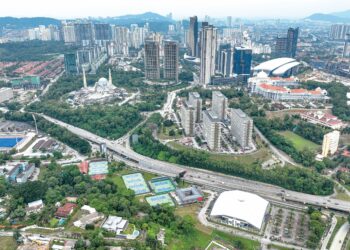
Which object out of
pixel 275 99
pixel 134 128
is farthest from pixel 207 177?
pixel 275 99

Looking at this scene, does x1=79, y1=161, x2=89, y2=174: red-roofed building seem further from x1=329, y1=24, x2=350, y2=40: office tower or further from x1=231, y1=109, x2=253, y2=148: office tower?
x1=329, y1=24, x2=350, y2=40: office tower

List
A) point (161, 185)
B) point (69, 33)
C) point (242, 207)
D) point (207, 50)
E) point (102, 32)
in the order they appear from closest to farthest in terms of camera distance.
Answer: point (242, 207) < point (161, 185) < point (207, 50) < point (69, 33) < point (102, 32)

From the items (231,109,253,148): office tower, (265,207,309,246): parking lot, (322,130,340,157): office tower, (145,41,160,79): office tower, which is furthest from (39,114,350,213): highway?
(145,41,160,79): office tower

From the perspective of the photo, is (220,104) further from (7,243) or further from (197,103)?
(7,243)

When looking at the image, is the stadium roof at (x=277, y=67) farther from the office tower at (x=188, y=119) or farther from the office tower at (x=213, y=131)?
the office tower at (x=213, y=131)

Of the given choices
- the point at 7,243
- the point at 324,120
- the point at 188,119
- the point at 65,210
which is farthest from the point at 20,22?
the point at 7,243

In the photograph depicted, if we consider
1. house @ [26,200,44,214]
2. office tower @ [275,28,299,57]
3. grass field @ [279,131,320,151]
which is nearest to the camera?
house @ [26,200,44,214]
